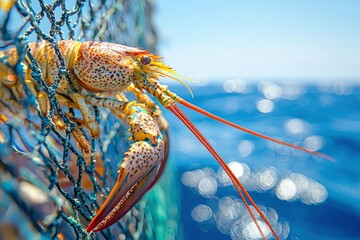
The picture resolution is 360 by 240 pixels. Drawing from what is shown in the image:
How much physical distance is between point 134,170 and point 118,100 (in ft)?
1.25

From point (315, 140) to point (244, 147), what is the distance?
1.58 m

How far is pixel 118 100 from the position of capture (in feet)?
4.34

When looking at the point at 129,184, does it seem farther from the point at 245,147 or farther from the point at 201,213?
the point at 245,147

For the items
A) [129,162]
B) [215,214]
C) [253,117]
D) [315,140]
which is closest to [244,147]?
[315,140]

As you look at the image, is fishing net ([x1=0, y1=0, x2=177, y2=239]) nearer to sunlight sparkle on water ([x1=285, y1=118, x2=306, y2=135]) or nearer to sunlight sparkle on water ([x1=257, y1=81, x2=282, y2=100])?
sunlight sparkle on water ([x1=285, y1=118, x2=306, y2=135])

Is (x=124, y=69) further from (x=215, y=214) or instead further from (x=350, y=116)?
(x=350, y=116)

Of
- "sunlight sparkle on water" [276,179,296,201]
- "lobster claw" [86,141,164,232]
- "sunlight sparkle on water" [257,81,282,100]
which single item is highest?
"lobster claw" [86,141,164,232]

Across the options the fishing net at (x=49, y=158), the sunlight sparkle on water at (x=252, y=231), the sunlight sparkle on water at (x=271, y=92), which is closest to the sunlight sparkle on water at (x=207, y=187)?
the sunlight sparkle on water at (x=252, y=231)

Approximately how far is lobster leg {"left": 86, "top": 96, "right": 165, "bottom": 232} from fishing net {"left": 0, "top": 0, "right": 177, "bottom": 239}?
89 millimetres

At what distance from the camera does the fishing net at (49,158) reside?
2.46ft

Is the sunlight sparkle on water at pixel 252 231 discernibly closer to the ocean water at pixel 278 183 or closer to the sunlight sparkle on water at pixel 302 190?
the ocean water at pixel 278 183

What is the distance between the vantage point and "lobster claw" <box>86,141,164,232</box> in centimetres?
94

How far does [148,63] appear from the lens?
1.38m

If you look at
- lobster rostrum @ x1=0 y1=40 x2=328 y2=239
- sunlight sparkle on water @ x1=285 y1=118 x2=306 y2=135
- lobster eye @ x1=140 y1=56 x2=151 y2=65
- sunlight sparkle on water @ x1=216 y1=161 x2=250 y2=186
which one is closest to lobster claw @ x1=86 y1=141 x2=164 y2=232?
lobster rostrum @ x1=0 y1=40 x2=328 y2=239
